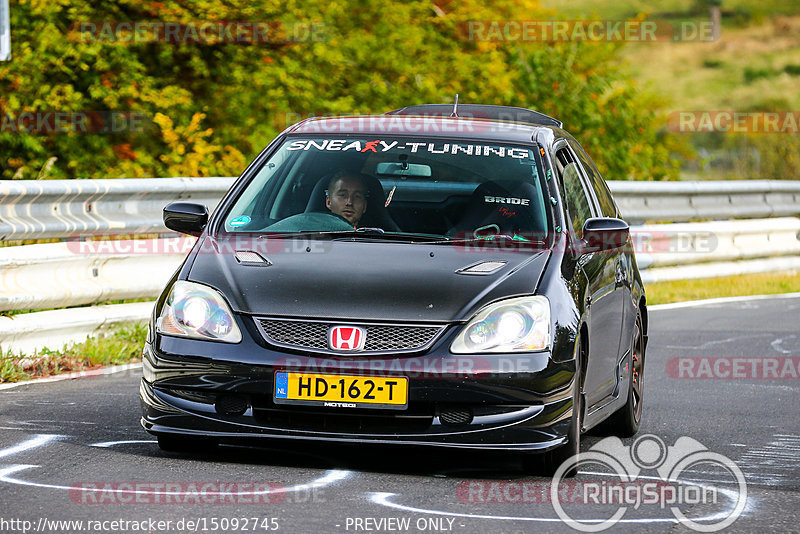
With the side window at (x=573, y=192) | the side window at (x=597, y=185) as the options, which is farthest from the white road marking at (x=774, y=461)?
the side window at (x=597, y=185)

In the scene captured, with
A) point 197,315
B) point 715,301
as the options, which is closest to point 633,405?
point 197,315

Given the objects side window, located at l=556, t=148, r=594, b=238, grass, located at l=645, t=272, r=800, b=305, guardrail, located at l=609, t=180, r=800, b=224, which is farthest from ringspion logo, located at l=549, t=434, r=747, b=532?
guardrail, located at l=609, t=180, r=800, b=224

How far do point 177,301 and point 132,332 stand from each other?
3.76 meters

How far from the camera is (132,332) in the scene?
1048cm

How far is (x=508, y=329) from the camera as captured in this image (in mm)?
6582

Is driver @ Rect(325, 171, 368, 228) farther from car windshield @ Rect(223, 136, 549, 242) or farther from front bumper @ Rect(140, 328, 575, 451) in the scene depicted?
front bumper @ Rect(140, 328, 575, 451)

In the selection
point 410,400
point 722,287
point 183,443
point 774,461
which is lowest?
point 774,461

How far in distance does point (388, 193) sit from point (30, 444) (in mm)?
2160

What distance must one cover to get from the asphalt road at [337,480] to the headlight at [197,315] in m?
0.56

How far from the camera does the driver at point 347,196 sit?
7.64 metres

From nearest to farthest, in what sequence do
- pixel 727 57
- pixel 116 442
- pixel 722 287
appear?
1. pixel 116 442
2. pixel 722 287
3. pixel 727 57

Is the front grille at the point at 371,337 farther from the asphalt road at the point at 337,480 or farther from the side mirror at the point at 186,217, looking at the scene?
the side mirror at the point at 186,217

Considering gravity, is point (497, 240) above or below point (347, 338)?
above

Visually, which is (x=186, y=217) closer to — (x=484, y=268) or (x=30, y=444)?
(x=30, y=444)
